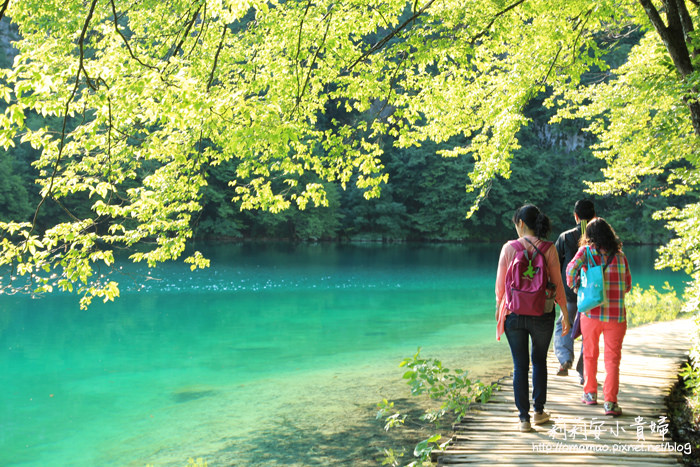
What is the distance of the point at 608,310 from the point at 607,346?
0.91 feet

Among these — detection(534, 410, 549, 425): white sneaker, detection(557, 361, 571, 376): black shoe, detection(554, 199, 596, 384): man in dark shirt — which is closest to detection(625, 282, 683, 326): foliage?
detection(557, 361, 571, 376): black shoe

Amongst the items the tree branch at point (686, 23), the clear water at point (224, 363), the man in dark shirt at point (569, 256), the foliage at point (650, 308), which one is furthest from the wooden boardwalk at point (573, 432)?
the foliage at point (650, 308)

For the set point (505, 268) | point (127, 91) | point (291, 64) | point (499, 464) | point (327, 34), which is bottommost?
point (499, 464)

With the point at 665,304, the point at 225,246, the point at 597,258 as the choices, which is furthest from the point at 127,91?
the point at 225,246

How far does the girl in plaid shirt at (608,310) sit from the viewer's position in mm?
4168

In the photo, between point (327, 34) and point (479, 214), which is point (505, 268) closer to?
point (327, 34)

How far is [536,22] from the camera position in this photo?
8.64m

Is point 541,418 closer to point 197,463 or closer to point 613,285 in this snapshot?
point 613,285

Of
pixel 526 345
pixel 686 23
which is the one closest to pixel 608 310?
pixel 526 345

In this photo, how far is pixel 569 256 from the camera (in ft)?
16.8

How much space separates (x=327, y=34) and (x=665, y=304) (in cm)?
1017

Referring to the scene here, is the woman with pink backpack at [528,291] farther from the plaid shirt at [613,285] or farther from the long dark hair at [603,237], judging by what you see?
the long dark hair at [603,237]

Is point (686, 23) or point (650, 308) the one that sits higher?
point (686, 23)

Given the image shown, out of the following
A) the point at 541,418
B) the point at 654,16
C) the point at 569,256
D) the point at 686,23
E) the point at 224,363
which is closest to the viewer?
the point at 541,418
